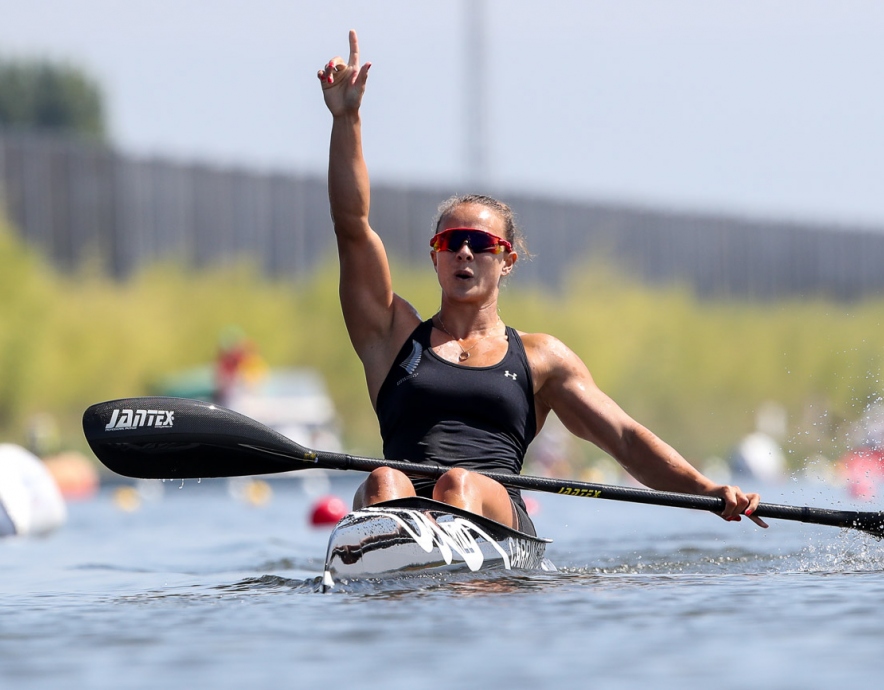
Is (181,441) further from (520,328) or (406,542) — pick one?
(520,328)

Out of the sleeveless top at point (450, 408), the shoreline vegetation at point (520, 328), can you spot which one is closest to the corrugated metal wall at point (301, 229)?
the shoreline vegetation at point (520, 328)

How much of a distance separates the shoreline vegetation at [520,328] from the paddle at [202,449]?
36.7 feet

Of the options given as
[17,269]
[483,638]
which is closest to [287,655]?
[483,638]

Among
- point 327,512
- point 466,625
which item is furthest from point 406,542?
point 327,512

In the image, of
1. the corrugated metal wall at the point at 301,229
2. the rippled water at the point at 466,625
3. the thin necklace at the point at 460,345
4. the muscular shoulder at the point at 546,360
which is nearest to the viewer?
the rippled water at the point at 466,625

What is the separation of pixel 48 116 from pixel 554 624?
58536 mm

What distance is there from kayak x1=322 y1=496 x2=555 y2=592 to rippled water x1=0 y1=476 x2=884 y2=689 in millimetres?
62

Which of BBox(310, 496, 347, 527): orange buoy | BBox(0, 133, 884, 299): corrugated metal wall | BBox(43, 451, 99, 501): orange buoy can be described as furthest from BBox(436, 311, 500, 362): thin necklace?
BBox(0, 133, 884, 299): corrugated metal wall

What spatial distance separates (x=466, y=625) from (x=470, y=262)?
1.73m

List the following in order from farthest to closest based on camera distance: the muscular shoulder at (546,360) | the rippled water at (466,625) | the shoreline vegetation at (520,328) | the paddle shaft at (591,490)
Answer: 1. the shoreline vegetation at (520,328)
2. the muscular shoulder at (546,360)
3. the paddle shaft at (591,490)
4. the rippled water at (466,625)

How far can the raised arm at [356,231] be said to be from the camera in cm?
534

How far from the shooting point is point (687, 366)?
27906mm

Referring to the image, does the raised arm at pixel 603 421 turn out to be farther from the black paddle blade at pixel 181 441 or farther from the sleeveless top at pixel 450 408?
the black paddle blade at pixel 181 441

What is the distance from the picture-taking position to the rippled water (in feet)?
11.5
